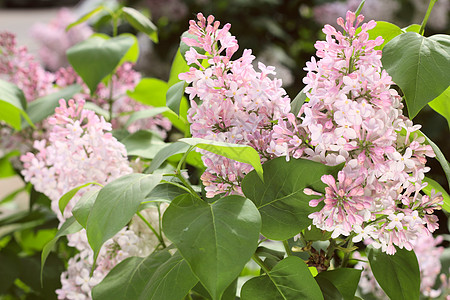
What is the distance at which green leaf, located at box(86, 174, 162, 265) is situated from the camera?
0.37 metres

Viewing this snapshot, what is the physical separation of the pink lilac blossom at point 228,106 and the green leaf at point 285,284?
68mm

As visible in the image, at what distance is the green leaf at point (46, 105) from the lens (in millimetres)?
716

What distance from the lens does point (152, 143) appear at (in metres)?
0.65

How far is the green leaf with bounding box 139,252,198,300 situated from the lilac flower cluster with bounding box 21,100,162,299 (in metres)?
0.12

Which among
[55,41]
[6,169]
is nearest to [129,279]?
[6,169]

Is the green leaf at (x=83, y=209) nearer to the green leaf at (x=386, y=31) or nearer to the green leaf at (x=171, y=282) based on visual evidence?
the green leaf at (x=171, y=282)

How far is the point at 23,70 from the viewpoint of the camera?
831 mm

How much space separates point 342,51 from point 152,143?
31cm

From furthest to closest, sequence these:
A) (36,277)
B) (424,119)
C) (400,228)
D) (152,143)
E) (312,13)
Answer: (312,13) < (424,119) < (36,277) < (152,143) < (400,228)

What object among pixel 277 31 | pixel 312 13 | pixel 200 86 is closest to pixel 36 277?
pixel 200 86

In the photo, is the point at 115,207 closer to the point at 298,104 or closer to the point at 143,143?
the point at 298,104

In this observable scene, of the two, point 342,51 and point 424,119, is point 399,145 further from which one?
point 424,119

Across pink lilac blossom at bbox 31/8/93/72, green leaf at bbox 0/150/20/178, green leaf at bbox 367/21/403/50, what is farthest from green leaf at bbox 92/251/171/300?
pink lilac blossom at bbox 31/8/93/72

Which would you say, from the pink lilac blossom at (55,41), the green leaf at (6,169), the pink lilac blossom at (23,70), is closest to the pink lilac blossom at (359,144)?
the pink lilac blossom at (23,70)
